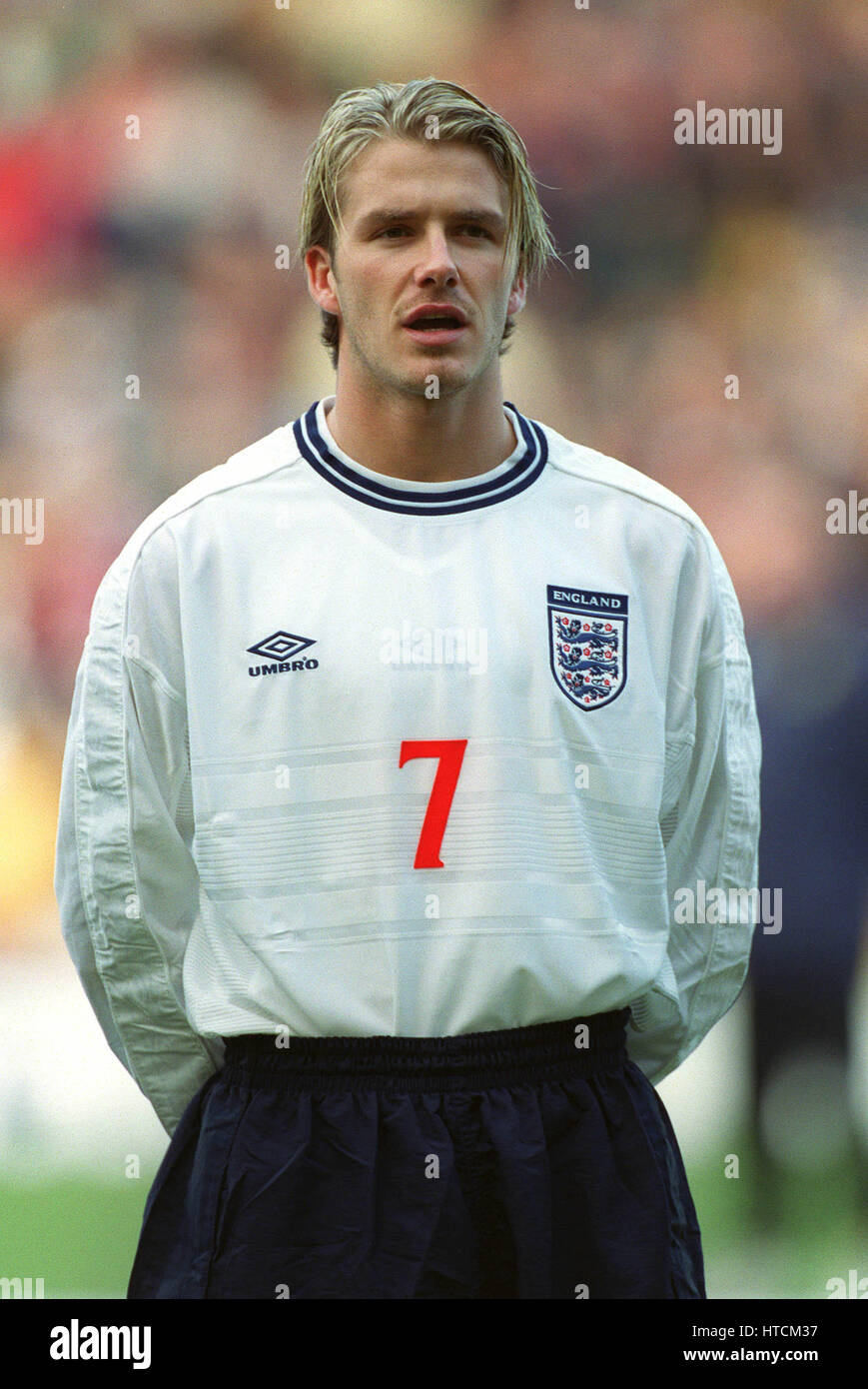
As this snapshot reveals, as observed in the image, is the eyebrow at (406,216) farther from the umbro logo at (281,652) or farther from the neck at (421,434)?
the umbro logo at (281,652)

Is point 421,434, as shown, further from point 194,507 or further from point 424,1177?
point 424,1177

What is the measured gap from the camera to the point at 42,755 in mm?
2834

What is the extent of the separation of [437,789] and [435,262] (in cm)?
45

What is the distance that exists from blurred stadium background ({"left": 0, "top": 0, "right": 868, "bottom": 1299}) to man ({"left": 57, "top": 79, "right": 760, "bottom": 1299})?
1.28m

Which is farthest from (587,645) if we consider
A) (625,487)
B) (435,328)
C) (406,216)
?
(406,216)

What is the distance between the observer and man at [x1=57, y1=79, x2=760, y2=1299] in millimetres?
1326

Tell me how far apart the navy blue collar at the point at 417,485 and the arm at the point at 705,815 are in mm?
184

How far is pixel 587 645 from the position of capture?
55.6 inches

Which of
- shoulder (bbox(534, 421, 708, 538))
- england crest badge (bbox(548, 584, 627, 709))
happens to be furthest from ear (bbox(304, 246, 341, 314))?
england crest badge (bbox(548, 584, 627, 709))

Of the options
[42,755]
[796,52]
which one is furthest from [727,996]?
[796,52]

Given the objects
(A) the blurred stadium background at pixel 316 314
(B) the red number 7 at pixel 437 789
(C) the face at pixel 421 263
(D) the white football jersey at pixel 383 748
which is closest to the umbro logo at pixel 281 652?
(D) the white football jersey at pixel 383 748

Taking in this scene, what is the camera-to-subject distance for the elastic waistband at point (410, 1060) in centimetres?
133

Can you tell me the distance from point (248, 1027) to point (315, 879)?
0.13 m

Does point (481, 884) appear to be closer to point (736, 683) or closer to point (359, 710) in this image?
point (359, 710)
